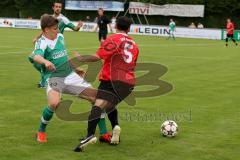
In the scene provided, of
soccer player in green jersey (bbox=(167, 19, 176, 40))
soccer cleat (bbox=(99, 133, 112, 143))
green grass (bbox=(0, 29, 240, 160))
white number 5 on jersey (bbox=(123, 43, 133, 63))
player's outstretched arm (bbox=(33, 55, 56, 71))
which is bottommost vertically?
soccer player in green jersey (bbox=(167, 19, 176, 40))

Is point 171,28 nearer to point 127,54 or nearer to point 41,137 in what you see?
point 127,54

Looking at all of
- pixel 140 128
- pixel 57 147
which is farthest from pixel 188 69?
pixel 57 147

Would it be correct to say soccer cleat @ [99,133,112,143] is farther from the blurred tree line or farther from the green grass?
the blurred tree line

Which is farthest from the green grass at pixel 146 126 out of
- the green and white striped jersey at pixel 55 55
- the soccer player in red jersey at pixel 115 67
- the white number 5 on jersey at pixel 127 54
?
the white number 5 on jersey at pixel 127 54

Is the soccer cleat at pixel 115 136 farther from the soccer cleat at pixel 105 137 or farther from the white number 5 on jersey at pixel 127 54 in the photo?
the white number 5 on jersey at pixel 127 54

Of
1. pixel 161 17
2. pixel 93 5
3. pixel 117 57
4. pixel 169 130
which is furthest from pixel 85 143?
pixel 93 5

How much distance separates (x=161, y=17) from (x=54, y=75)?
2036 inches

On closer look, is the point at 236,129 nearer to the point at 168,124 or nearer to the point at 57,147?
the point at 168,124

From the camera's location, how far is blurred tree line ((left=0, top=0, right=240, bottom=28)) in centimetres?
5566

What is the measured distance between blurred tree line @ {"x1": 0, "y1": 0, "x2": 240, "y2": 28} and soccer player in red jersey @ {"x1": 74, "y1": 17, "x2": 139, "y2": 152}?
4933cm

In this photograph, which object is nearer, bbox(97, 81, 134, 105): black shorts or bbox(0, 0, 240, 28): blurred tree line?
bbox(97, 81, 134, 105): black shorts

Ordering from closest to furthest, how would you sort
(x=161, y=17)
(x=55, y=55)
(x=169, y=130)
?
(x=55, y=55) < (x=169, y=130) < (x=161, y=17)

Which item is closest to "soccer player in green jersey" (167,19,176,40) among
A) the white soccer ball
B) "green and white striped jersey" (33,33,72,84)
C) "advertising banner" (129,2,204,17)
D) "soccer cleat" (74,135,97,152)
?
"advertising banner" (129,2,204,17)

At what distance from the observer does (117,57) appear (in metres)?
7.44
